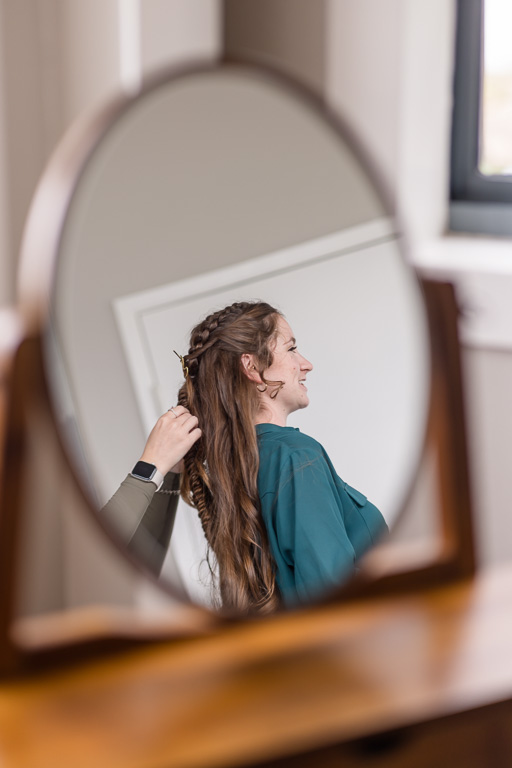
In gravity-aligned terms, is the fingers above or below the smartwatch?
above

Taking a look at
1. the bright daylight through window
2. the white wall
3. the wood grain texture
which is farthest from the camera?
the bright daylight through window

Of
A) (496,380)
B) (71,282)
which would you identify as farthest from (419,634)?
(496,380)

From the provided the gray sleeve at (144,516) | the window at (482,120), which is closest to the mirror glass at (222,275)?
the gray sleeve at (144,516)

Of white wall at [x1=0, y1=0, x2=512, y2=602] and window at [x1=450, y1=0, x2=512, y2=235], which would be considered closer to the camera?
white wall at [x1=0, y1=0, x2=512, y2=602]

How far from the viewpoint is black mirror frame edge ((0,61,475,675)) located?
1.20 ft

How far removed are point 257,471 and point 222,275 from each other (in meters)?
0.10

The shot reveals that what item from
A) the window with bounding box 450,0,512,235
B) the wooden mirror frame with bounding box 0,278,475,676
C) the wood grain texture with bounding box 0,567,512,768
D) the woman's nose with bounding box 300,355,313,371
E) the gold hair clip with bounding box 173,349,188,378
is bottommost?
the wood grain texture with bounding box 0,567,512,768

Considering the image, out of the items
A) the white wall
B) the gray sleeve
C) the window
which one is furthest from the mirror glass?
the window

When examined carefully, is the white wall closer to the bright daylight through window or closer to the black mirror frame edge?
the bright daylight through window

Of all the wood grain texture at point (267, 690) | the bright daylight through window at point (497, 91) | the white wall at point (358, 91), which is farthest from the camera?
the bright daylight through window at point (497, 91)

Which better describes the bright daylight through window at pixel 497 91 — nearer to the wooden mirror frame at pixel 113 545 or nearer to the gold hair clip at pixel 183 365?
the wooden mirror frame at pixel 113 545

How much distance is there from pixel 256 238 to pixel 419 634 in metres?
0.25

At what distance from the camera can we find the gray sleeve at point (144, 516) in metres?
0.39

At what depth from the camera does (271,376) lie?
1.39 feet
